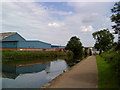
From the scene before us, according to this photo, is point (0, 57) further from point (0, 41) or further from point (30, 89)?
point (30, 89)

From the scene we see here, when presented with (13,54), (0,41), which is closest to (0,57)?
(13,54)

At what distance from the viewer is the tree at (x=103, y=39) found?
5044cm

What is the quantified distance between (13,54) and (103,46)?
32.1 meters

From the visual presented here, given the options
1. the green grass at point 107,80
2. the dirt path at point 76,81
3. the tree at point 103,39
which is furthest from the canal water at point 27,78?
the tree at point 103,39

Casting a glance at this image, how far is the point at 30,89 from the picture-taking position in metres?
9.29

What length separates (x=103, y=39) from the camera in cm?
5153

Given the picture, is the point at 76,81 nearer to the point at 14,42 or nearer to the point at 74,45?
the point at 14,42

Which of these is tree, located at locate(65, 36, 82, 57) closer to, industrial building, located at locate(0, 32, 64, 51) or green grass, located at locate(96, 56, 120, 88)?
industrial building, located at locate(0, 32, 64, 51)

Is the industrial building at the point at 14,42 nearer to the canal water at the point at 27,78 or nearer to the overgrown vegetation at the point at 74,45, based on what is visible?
the overgrown vegetation at the point at 74,45

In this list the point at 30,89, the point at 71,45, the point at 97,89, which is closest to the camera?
the point at 97,89

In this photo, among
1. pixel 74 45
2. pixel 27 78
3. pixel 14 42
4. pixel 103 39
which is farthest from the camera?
pixel 74 45

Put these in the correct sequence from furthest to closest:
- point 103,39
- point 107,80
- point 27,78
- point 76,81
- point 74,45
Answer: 1. point 74,45
2. point 103,39
3. point 27,78
4. point 76,81
5. point 107,80

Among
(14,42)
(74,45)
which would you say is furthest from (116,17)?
(74,45)

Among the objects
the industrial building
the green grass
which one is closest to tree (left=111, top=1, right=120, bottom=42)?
the green grass
